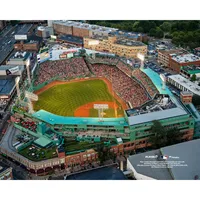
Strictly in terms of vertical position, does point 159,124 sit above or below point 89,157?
above

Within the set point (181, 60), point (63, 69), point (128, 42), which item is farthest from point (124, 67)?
point (63, 69)

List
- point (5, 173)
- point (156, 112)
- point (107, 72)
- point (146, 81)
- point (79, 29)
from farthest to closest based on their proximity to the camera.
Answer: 1. point (79, 29)
2. point (107, 72)
3. point (146, 81)
4. point (156, 112)
5. point (5, 173)

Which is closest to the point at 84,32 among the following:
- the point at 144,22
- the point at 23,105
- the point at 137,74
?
the point at 144,22

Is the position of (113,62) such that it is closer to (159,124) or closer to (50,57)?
(50,57)

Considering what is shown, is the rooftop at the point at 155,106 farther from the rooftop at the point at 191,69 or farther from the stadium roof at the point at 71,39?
the stadium roof at the point at 71,39

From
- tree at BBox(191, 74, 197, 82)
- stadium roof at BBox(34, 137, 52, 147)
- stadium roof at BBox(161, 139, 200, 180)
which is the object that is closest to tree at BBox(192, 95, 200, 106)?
tree at BBox(191, 74, 197, 82)

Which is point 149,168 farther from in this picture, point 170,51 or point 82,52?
point 82,52
